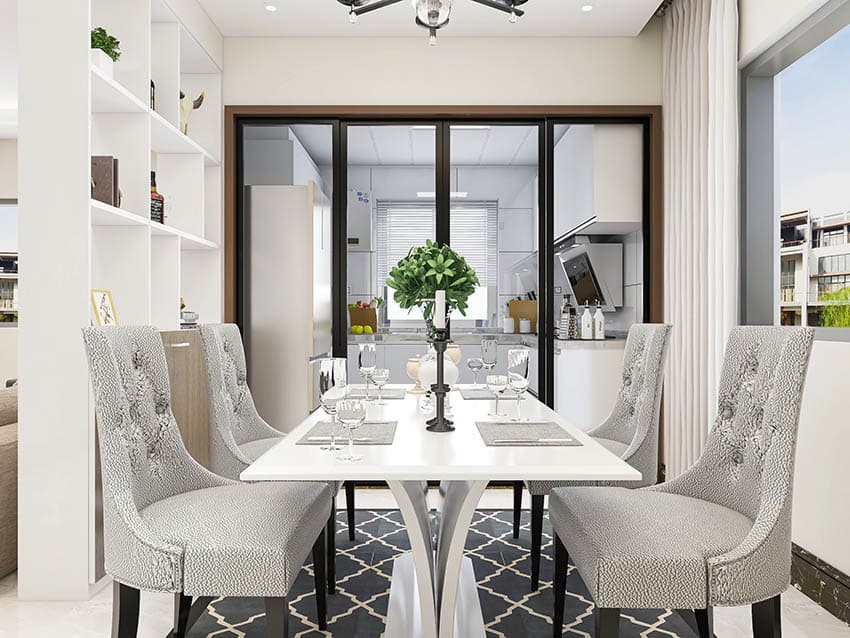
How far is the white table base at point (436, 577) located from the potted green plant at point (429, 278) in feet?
2.13

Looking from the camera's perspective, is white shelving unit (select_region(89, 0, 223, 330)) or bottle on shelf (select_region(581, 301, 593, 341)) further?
bottle on shelf (select_region(581, 301, 593, 341))

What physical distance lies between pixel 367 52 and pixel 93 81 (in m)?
1.94

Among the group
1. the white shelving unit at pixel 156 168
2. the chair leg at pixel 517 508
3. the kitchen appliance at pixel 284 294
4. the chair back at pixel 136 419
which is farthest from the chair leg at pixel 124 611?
the kitchen appliance at pixel 284 294

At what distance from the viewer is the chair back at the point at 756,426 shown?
5.36 ft

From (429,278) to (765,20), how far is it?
6.58 feet

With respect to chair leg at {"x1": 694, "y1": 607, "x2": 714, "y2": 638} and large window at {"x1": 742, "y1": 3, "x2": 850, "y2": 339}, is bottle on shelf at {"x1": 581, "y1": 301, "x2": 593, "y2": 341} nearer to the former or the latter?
large window at {"x1": 742, "y1": 3, "x2": 850, "y2": 339}

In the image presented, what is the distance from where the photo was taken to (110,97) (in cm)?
281

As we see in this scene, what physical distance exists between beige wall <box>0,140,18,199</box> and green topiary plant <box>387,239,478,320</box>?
4.45 m

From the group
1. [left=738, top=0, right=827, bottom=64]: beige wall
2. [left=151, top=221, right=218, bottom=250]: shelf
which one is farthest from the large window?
[left=151, top=221, right=218, bottom=250]: shelf

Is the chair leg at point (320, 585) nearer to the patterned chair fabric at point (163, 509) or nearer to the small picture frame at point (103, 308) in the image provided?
the patterned chair fabric at point (163, 509)

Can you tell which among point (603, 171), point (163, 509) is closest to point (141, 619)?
point (163, 509)

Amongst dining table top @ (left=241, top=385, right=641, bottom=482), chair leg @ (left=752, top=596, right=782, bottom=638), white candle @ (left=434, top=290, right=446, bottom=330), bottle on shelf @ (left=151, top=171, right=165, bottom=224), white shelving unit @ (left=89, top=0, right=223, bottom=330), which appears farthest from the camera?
bottle on shelf @ (left=151, top=171, right=165, bottom=224)

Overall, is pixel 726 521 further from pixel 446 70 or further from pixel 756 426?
pixel 446 70

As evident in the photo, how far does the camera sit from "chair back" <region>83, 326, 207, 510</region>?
5.72ft
